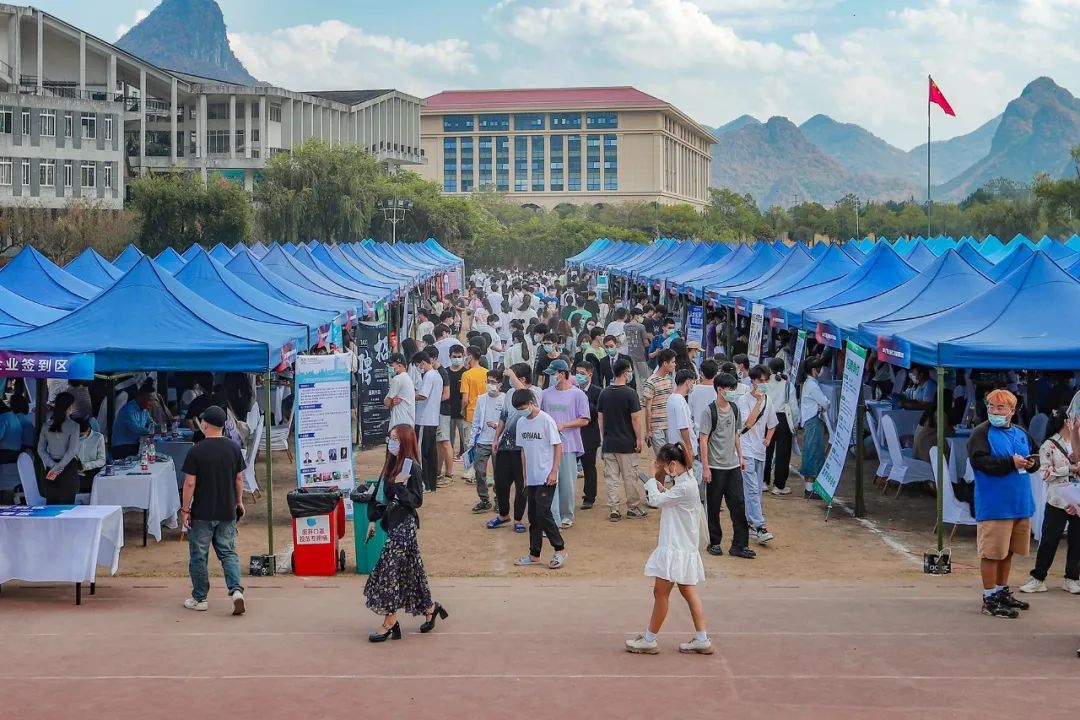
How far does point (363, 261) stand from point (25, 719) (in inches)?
1007

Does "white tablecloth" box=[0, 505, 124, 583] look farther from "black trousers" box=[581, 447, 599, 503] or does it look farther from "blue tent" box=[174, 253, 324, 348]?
"black trousers" box=[581, 447, 599, 503]

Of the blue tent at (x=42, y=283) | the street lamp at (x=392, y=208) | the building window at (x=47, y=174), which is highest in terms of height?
the building window at (x=47, y=174)

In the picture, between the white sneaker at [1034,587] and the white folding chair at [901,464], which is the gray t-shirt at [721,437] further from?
the white folding chair at [901,464]

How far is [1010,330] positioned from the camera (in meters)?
11.4

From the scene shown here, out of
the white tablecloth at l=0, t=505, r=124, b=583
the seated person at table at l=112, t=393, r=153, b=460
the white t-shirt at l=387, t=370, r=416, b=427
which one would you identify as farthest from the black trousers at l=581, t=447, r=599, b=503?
the white tablecloth at l=0, t=505, r=124, b=583

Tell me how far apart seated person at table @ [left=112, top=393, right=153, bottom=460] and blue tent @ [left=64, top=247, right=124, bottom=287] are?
848cm

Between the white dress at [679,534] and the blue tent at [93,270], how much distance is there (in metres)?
15.5

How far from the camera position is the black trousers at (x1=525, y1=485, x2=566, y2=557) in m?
10.7

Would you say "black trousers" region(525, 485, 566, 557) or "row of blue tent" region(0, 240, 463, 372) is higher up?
"row of blue tent" region(0, 240, 463, 372)

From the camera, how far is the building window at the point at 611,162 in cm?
14188

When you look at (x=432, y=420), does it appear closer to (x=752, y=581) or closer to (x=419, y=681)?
(x=752, y=581)

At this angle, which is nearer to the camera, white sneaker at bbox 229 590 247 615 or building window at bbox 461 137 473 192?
white sneaker at bbox 229 590 247 615

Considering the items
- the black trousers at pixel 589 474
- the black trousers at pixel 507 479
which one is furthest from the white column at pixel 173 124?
the black trousers at pixel 507 479

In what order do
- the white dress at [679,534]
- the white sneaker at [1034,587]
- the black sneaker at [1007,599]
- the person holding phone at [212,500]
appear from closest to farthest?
the white dress at [679,534], the black sneaker at [1007,599], the person holding phone at [212,500], the white sneaker at [1034,587]
